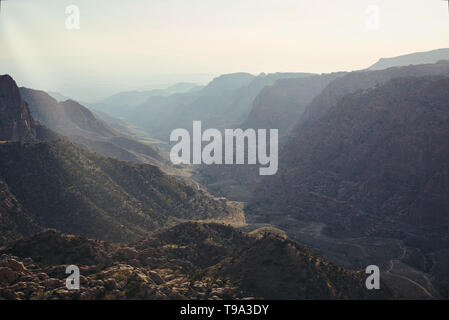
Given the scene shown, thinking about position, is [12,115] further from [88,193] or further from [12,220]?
[12,220]

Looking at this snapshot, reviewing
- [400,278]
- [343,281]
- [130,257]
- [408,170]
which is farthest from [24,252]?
[408,170]

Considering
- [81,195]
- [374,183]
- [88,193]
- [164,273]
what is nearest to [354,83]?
[374,183]

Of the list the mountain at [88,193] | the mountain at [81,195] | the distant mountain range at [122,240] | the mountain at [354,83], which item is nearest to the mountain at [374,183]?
the distant mountain range at [122,240]

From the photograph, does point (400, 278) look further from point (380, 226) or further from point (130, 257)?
point (130, 257)

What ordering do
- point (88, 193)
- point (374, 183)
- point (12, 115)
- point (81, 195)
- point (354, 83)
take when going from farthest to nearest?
point (354, 83) < point (12, 115) < point (374, 183) < point (88, 193) < point (81, 195)

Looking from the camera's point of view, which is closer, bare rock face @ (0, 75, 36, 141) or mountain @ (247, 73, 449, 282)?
mountain @ (247, 73, 449, 282)

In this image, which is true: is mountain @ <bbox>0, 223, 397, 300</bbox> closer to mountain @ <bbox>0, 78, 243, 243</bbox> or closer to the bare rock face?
mountain @ <bbox>0, 78, 243, 243</bbox>

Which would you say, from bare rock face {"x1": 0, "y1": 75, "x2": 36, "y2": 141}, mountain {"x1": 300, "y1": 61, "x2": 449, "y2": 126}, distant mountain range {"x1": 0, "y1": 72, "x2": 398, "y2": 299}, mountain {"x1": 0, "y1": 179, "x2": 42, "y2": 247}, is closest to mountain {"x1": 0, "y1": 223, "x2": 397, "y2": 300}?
distant mountain range {"x1": 0, "y1": 72, "x2": 398, "y2": 299}
